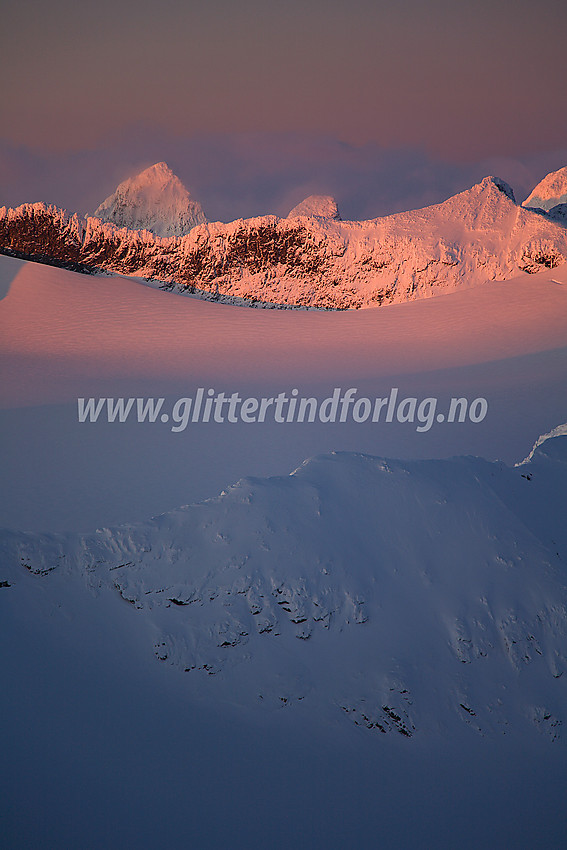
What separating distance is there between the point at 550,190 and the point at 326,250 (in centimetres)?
3732

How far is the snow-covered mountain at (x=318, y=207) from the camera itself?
3728 cm

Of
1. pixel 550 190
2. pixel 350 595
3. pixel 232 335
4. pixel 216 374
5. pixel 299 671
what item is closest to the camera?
pixel 299 671

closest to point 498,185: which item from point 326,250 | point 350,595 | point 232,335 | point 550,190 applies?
A: point 326,250

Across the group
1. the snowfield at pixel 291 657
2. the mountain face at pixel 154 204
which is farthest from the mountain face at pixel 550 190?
the snowfield at pixel 291 657

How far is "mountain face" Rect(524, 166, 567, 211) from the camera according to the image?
53.3 meters

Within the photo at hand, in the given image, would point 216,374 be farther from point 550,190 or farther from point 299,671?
point 550,190

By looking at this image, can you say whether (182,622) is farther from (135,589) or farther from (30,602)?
(30,602)

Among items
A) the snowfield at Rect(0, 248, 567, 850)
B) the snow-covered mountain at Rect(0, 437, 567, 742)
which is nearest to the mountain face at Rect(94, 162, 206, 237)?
the snowfield at Rect(0, 248, 567, 850)

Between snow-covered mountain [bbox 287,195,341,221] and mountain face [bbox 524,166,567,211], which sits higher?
mountain face [bbox 524,166,567,211]

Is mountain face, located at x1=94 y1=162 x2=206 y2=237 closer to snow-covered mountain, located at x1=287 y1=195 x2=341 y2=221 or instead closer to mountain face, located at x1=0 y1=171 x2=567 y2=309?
snow-covered mountain, located at x1=287 y1=195 x2=341 y2=221

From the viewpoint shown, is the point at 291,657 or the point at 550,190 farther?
the point at 550,190

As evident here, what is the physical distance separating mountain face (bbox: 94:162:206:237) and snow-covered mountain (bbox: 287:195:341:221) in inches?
1587

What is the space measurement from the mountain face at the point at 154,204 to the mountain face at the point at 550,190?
40728 mm

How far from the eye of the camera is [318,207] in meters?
37.5
